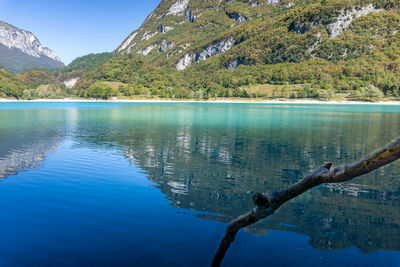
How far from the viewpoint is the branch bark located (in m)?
3.15

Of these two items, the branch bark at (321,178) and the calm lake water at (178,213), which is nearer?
the branch bark at (321,178)

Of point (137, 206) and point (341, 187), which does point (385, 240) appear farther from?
point (137, 206)

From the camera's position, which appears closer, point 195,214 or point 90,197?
point 195,214

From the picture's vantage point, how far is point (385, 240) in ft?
27.7

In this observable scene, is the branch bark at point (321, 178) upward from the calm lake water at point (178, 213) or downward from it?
upward

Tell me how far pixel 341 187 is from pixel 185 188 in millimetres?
7703

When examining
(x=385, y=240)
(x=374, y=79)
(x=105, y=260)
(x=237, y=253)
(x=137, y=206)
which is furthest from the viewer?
(x=374, y=79)

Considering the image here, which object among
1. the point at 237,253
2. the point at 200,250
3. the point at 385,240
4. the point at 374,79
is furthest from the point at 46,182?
the point at 374,79

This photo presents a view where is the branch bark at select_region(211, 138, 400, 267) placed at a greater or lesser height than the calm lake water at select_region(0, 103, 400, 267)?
greater

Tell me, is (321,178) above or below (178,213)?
above

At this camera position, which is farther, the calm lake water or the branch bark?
the calm lake water

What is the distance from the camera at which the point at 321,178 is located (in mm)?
3844

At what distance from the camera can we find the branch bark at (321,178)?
3.15m

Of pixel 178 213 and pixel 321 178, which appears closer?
pixel 321 178
